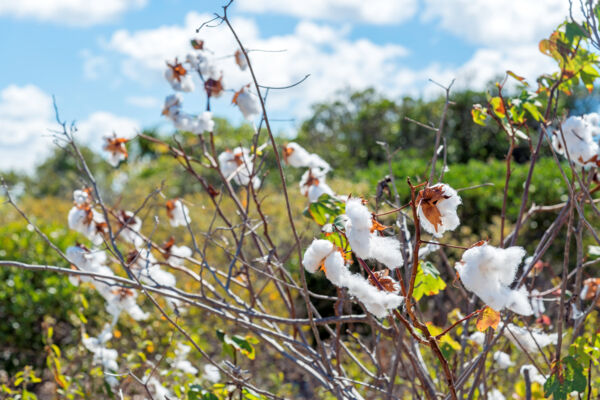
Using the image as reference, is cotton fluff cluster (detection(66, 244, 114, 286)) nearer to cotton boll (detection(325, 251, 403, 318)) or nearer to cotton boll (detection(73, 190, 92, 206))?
cotton boll (detection(73, 190, 92, 206))

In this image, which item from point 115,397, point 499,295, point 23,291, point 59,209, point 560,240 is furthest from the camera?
point 59,209

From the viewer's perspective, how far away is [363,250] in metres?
0.95

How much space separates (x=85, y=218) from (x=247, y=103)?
609 mm

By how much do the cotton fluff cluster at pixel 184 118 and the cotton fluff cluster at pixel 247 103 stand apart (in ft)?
0.43

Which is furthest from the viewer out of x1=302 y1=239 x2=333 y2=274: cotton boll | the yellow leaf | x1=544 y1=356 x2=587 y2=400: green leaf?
x1=544 y1=356 x2=587 y2=400: green leaf

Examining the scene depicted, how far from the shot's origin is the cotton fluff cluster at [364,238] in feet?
3.09

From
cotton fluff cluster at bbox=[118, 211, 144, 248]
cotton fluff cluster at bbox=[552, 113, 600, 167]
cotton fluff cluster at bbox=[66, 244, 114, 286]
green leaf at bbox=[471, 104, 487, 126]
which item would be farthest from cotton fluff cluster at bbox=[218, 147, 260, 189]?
cotton fluff cluster at bbox=[552, 113, 600, 167]

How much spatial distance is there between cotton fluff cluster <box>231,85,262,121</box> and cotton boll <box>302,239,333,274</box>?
1.00m

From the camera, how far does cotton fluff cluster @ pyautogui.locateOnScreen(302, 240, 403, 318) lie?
96cm

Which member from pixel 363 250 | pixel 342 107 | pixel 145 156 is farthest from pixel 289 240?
pixel 145 156

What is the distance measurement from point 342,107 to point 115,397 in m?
8.93

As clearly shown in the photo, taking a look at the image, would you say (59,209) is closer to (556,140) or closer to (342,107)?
(342,107)

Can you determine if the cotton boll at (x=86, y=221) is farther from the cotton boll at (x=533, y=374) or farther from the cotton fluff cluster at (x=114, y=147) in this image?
the cotton boll at (x=533, y=374)

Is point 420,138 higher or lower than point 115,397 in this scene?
higher
